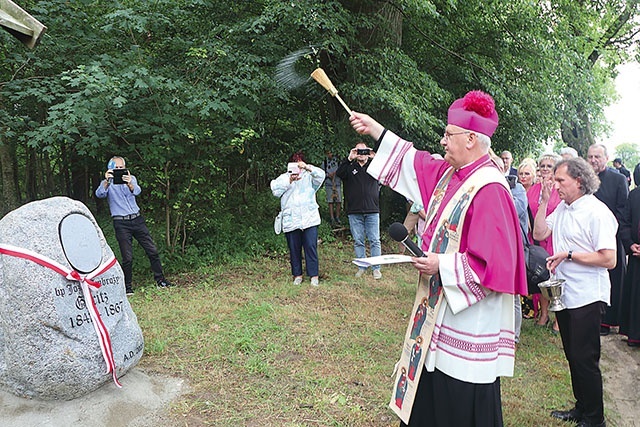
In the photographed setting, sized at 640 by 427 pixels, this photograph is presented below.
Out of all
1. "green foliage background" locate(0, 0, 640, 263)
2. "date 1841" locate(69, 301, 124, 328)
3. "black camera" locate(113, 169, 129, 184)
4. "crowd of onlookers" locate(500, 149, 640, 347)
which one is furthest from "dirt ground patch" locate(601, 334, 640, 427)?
"black camera" locate(113, 169, 129, 184)

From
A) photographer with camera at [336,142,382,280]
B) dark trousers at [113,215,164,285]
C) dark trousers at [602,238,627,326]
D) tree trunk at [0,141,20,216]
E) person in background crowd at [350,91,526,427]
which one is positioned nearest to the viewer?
person in background crowd at [350,91,526,427]

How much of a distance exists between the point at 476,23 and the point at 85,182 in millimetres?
12209

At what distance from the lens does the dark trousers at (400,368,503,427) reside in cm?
236

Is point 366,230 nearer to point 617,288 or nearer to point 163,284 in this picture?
point 163,284

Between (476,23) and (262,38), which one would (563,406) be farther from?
(476,23)

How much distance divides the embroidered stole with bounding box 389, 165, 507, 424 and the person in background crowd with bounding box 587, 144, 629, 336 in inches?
145

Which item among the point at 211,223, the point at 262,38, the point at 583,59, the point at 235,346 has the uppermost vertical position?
the point at 262,38

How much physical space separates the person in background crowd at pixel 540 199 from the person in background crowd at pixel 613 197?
64cm

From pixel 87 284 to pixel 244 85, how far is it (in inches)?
171

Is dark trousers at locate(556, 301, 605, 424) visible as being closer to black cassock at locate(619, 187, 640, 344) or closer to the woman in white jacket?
black cassock at locate(619, 187, 640, 344)

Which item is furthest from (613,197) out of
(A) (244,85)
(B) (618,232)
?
(A) (244,85)

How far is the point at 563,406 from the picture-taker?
12.5 feet

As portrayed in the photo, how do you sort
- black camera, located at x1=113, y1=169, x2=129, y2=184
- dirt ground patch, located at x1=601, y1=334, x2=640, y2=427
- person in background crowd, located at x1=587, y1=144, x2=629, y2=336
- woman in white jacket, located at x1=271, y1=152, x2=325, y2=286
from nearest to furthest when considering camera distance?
dirt ground patch, located at x1=601, y1=334, x2=640, y2=427, person in background crowd, located at x1=587, y1=144, x2=629, y2=336, black camera, located at x1=113, y1=169, x2=129, y2=184, woman in white jacket, located at x1=271, y1=152, x2=325, y2=286

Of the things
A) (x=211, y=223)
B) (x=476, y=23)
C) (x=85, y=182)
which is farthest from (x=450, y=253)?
(x=85, y=182)
